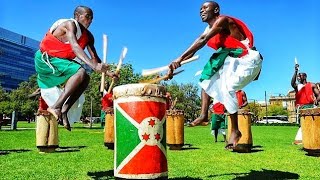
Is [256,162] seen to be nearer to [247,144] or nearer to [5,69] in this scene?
[247,144]

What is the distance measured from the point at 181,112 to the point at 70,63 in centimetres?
666

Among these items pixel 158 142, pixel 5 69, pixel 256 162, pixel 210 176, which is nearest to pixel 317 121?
pixel 256 162

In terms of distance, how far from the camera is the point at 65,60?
19.4 ft

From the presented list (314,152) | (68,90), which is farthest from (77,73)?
(314,152)

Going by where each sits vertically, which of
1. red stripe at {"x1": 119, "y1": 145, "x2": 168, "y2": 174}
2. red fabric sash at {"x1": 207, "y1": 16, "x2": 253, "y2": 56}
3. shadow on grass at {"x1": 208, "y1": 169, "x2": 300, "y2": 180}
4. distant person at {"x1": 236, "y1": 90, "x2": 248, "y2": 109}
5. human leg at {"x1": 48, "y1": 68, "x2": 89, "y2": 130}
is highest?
red fabric sash at {"x1": 207, "y1": 16, "x2": 253, "y2": 56}

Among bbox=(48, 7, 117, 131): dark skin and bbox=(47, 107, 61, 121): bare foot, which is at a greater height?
bbox=(48, 7, 117, 131): dark skin

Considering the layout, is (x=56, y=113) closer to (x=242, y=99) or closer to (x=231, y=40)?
(x=231, y=40)

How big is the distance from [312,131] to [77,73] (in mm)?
7355

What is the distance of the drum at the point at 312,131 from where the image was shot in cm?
1016

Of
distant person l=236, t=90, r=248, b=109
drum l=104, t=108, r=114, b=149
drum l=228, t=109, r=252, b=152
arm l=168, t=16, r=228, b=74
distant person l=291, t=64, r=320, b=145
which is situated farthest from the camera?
distant person l=236, t=90, r=248, b=109

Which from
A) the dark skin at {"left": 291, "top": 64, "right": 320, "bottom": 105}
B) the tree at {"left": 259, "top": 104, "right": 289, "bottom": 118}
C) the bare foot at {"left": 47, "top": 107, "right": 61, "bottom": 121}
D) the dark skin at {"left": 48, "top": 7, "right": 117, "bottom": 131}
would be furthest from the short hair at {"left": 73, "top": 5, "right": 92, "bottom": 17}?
the tree at {"left": 259, "top": 104, "right": 289, "bottom": 118}

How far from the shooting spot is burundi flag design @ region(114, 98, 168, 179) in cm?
474

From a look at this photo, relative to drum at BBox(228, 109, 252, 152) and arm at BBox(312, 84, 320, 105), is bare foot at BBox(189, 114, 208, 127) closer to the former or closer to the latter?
drum at BBox(228, 109, 252, 152)

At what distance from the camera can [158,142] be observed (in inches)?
191
